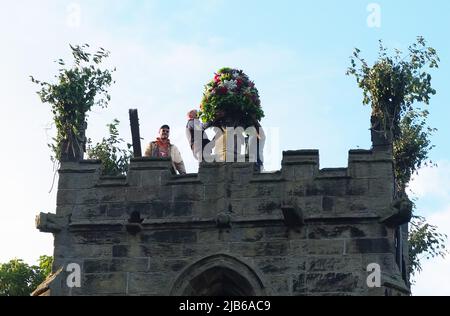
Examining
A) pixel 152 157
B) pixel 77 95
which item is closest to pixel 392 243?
pixel 152 157

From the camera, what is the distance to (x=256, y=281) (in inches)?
1148

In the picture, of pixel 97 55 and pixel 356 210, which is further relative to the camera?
pixel 97 55

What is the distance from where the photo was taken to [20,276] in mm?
41906

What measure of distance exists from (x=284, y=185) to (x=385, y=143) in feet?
6.53

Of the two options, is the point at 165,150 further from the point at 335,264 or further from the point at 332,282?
the point at 332,282

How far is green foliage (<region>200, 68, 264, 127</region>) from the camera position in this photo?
31.3 meters

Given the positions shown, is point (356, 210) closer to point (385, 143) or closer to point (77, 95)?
point (385, 143)

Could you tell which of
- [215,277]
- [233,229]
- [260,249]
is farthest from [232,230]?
[215,277]

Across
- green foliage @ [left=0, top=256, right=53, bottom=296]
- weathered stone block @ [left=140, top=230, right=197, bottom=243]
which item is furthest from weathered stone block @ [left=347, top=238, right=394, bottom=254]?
green foliage @ [left=0, top=256, right=53, bottom=296]

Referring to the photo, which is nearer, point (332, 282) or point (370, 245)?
point (332, 282)

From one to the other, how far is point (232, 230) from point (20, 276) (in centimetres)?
1347

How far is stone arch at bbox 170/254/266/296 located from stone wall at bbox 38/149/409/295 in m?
0.02

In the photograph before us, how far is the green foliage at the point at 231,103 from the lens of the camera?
31.3 m
